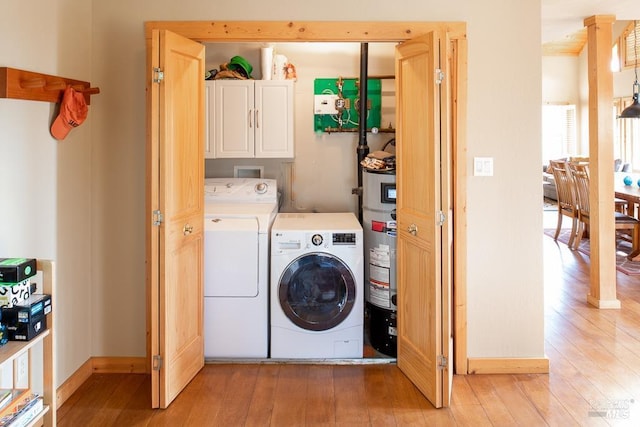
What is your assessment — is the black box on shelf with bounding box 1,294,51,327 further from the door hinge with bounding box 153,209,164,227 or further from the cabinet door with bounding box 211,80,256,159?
the cabinet door with bounding box 211,80,256,159

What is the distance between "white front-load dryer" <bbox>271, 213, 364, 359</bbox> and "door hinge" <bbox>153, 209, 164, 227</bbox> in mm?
831

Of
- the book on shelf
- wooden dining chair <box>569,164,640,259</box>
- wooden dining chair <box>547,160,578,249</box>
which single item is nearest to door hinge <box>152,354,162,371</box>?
the book on shelf

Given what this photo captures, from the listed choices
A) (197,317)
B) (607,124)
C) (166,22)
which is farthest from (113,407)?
(607,124)

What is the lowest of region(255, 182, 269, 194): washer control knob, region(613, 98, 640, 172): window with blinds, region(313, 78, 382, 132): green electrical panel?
region(255, 182, 269, 194): washer control knob

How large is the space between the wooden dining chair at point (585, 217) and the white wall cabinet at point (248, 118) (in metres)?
3.95

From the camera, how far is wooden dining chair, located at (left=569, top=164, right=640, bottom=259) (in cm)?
559

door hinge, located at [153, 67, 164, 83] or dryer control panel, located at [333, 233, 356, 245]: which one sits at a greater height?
door hinge, located at [153, 67, 164, 83]

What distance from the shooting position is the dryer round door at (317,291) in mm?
3111

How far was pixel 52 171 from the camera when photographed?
2459 mm

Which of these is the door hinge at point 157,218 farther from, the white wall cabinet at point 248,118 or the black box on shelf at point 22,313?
the white wall cabinet at point 248,118

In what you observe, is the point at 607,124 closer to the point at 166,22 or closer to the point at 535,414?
the point at 535,414

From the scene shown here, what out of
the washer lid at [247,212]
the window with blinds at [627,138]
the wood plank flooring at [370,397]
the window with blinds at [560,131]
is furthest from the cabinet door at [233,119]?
the window with blinds at [560,131]

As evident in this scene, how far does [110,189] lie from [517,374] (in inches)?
106

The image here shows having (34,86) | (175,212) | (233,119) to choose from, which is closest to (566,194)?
(233,119)
